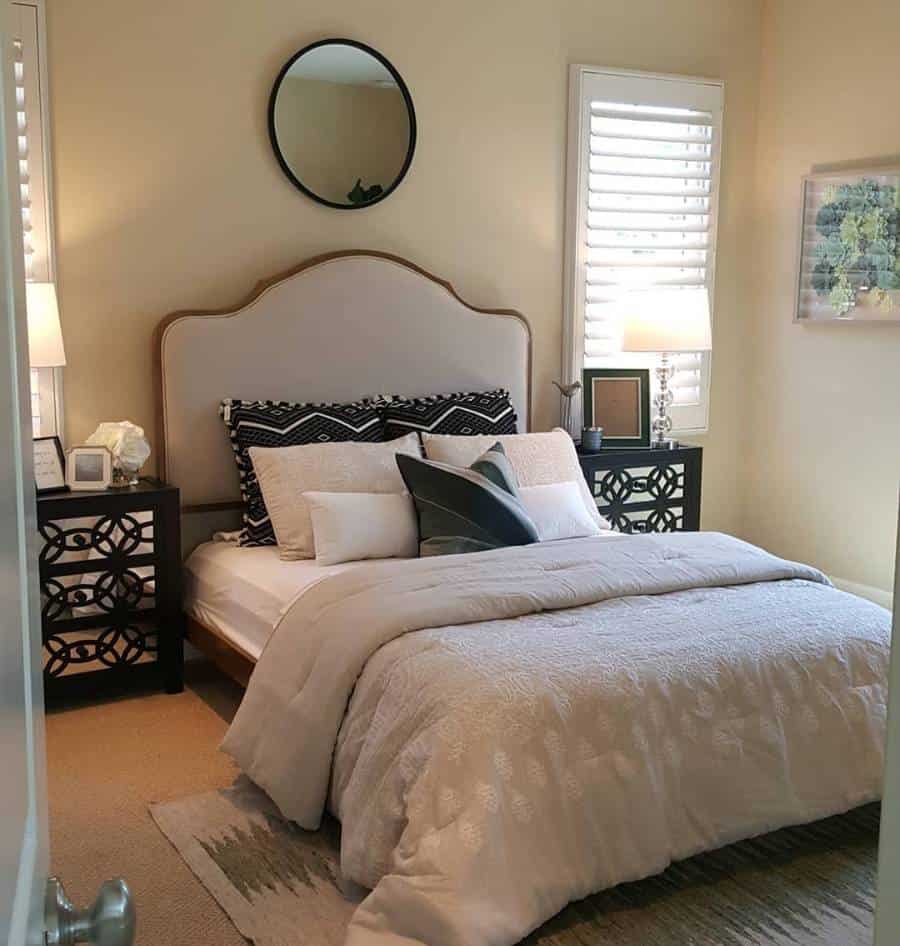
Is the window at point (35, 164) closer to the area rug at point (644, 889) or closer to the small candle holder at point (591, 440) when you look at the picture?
the area rug at point (644, 889)

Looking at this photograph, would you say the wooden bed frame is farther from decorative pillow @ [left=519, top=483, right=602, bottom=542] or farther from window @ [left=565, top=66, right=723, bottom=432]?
decorative pillow @ [left=519, top=483, right=602, bottom=542]

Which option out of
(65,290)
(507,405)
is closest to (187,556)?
(65,290)

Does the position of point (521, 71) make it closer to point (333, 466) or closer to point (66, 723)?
point (333, 466)

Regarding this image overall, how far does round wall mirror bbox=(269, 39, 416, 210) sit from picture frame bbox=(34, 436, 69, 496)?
1.37 metres

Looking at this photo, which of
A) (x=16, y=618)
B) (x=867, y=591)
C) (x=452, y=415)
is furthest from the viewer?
(x=867, y=591)

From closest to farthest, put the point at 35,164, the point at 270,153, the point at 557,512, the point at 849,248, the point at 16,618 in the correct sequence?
the point at 16,618 → the point at 35,164 → the point at 557,512 → the point at 270,153 → the point at 849,248

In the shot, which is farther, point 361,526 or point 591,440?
point 591,440

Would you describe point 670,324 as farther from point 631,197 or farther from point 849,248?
point 849,248

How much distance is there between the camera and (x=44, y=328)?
3.65 meters

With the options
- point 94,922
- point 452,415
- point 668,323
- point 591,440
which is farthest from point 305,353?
point 94,922

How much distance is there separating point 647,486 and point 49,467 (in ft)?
8.14

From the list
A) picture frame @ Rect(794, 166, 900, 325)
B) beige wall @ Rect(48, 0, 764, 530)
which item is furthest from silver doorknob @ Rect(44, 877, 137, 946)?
picture frame @ Rect(794, 166, 900, 325)

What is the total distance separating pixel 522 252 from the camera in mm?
4949

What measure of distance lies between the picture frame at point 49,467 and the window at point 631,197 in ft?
7.43
